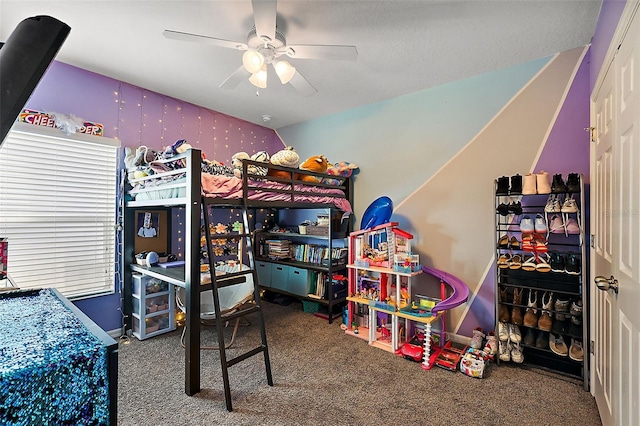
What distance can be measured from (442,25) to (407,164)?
4.76ft

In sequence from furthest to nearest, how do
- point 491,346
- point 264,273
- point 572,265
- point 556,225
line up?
point 264,273
point 491,346
point 556,225
point 572,265

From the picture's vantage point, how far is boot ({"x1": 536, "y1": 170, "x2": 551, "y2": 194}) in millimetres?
2355

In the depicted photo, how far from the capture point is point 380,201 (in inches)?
127

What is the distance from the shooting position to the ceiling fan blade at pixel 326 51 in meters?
1.96

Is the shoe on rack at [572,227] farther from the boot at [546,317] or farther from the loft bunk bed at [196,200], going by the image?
the loft bunk bed at [196,200]

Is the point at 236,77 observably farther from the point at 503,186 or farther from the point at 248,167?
the point at 503,186

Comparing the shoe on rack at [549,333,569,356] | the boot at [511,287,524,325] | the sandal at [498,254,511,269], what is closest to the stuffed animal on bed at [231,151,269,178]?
the sandal at [498,254,511,269]

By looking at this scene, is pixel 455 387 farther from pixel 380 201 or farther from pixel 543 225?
pixel 380 201

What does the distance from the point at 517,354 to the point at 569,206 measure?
3.98ft

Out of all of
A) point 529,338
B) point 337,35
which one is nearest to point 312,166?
point 337,35

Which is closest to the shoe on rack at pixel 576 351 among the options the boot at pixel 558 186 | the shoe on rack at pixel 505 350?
the shoe on rack at pixel 505 350

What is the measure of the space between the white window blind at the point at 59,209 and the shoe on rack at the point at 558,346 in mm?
3876

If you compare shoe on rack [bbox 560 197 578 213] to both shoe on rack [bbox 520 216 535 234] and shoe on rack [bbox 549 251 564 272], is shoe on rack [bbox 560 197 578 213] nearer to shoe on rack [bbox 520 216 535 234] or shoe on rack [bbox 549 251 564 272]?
shoe on rack [bbox 520 216 535 234]

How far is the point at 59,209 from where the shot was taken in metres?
2.74
